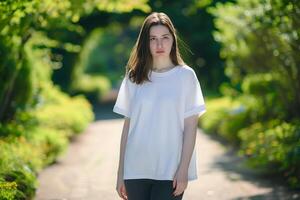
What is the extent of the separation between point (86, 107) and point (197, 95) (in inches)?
552

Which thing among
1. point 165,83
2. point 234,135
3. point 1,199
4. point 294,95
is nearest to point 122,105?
point 165,83

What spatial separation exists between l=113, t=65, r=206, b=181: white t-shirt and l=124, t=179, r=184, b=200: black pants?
4cm

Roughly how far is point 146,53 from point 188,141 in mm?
651

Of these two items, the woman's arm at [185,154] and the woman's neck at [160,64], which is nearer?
the woman's arm at [185,154]

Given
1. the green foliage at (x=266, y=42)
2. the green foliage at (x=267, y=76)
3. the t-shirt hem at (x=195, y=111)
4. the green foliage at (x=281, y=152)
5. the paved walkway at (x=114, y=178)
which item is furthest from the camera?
the green foliage at (x=266, y=42)

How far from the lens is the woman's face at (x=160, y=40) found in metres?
3.83

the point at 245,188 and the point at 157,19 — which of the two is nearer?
the point at 157,19

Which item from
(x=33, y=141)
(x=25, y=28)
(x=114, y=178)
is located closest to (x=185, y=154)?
(x=114, y=178)

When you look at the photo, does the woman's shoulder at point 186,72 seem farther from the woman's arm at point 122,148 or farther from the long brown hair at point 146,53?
the woman's arm at point 122,148

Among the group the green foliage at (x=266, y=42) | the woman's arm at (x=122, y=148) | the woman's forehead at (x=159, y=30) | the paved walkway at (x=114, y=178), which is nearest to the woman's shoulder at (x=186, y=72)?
the woman's forehead at (x=159, y=30)

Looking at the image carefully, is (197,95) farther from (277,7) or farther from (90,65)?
(90,65)

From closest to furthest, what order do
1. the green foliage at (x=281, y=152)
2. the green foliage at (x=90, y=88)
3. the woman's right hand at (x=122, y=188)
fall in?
1. the woman's right hand at (x=122, y=188)
2. the green foliage at (x=281, y=152)
3. the green foliage at (x=90, y=88)

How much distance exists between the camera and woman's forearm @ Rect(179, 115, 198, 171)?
3.68 metres

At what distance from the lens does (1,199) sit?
5.36m
